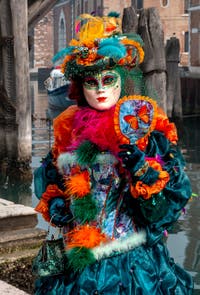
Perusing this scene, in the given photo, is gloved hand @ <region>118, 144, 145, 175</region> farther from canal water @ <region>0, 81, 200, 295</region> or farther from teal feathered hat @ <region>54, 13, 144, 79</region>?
canal water @ <region>0, 81, 200, 295</region>

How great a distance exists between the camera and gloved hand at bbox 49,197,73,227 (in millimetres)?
→ 2996

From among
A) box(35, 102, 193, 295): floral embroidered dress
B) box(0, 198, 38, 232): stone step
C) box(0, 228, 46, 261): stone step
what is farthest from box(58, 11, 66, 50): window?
box(35, 102, 193, 295): floral embroidered dress

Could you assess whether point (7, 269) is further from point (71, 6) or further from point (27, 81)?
point (71, 6)

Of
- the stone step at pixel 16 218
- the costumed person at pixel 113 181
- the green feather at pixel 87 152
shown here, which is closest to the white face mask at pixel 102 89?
the costumed person at pixel 113 181

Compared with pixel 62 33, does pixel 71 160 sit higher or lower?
lower

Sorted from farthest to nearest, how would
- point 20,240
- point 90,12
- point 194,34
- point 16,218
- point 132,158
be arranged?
point 90,12 → point 194,34 → point 16,218 → point 20,240 → point 132,158

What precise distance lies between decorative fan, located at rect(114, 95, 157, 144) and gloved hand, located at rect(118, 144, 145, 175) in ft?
0.26

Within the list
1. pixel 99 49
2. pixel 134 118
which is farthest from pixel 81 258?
pixel 99 49

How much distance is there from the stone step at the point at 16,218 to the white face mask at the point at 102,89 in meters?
1.96

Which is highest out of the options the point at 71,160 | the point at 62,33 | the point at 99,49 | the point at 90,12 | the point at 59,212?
the point at 90,12

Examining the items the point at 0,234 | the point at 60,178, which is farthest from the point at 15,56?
the point at 60,178

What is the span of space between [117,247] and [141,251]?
102 mm

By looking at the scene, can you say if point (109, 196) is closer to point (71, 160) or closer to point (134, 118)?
point (71, 160)

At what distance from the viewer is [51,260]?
9.53ft
